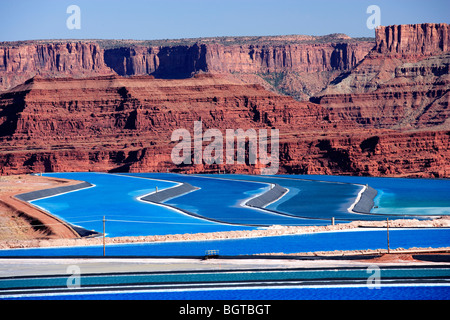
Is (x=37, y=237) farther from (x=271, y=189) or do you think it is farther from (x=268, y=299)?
(x=271, y=189)

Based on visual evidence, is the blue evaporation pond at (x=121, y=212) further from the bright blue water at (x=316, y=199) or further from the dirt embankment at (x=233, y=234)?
the bright blue water at (x=316, y=199)

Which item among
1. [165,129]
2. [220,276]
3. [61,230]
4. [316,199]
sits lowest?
[316,199]

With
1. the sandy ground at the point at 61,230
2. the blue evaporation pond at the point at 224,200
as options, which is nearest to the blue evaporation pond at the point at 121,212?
the blue evaporation pond at the point at 224,200

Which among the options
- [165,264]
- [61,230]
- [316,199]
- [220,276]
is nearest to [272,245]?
[165,264]

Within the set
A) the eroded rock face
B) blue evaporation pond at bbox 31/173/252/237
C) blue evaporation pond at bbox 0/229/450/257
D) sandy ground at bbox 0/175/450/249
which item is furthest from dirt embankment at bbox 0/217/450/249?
the eroded rock face

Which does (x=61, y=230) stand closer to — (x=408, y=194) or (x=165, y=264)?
(x=165, y=264)

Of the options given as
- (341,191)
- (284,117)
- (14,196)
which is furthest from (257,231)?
(284,117)
